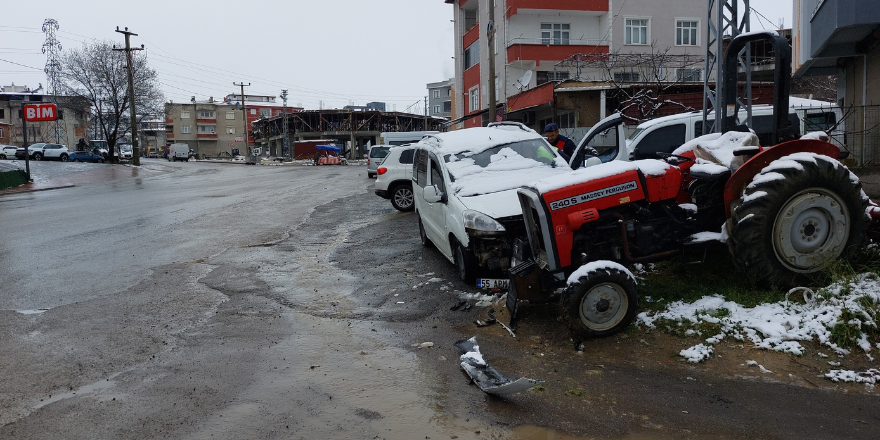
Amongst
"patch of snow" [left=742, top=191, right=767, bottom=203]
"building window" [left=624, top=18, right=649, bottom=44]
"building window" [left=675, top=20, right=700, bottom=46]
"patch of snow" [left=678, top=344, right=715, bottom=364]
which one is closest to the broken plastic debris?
"patch of snow" [left=678, top=344, right=715, bottom=364]

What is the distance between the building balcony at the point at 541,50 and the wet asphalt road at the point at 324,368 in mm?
26890

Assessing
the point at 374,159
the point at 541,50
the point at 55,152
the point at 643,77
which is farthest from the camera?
the point at 55,152

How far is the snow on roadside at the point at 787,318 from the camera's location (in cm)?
489

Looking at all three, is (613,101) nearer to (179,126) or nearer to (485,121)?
(485,121)

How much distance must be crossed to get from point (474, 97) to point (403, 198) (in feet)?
88.1

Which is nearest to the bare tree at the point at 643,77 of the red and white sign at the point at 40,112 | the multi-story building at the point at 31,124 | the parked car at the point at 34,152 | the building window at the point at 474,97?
the building window at the point at 474,97

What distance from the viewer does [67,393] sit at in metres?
4.61

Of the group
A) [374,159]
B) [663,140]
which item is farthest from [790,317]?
[374,159]

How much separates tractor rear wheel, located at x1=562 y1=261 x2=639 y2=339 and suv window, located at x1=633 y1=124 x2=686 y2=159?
23.1 ft

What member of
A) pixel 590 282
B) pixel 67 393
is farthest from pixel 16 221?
pixel 590 282

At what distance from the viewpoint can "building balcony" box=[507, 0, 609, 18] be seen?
1367 inches

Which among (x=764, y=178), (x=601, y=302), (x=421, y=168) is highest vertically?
(x=421, y=168)

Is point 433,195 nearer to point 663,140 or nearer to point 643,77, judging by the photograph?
point 663,140

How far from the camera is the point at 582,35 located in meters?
36.8
